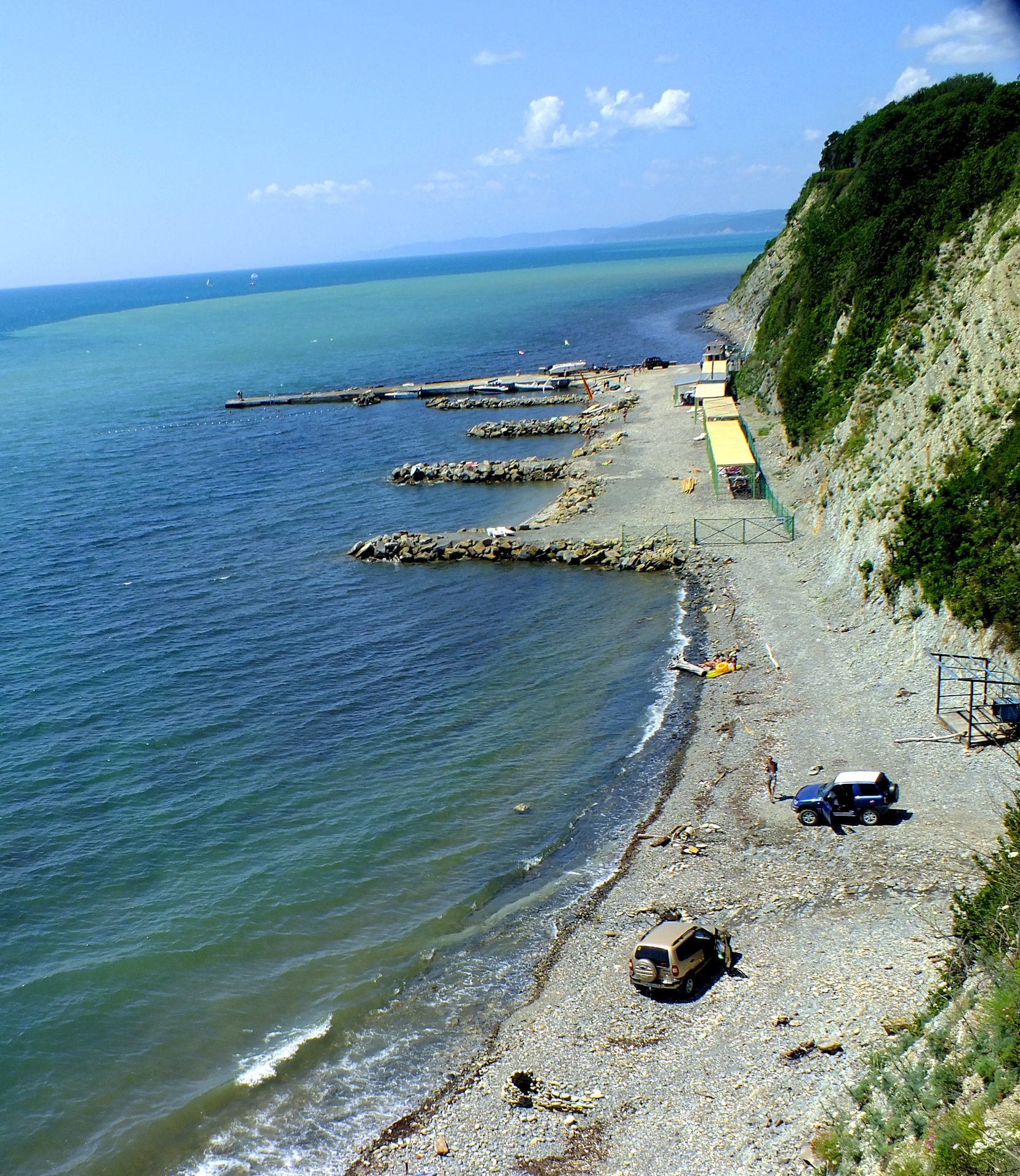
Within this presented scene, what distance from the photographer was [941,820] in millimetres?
28906

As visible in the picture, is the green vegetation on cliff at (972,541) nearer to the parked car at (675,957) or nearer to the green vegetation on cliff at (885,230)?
the parked car at (675,957)

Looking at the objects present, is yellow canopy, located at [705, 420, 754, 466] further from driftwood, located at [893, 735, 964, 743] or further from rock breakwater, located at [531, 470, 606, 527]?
driftwood, located at [893, 735, 964, 743]

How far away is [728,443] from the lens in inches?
2709

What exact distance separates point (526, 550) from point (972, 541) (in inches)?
1176

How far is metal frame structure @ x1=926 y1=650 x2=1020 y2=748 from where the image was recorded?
32125mm

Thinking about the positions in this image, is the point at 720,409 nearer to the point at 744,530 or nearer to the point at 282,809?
the point at 744,530

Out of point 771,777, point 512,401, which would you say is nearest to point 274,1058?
point 771,777

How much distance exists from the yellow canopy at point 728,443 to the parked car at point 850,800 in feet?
118

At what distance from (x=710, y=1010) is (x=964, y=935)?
668 centimetres

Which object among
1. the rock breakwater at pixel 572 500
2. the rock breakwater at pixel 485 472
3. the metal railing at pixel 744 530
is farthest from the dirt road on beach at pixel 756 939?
the rock breakwater at pixel 485 472

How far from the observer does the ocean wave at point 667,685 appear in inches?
1550

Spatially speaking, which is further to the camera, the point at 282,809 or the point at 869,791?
the point at 282,809

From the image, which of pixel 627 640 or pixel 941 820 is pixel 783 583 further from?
pixel 941 820

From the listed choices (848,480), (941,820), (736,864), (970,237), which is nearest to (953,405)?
(848,480)
